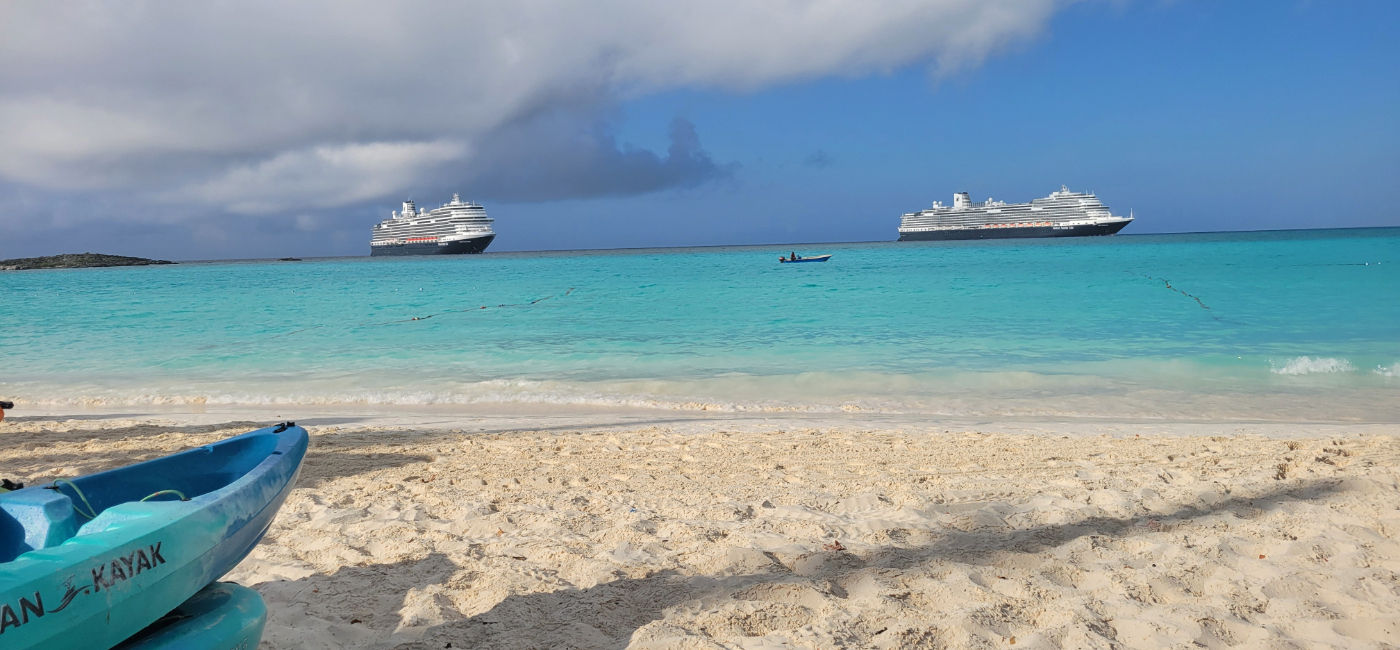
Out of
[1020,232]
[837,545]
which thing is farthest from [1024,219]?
[837,545]

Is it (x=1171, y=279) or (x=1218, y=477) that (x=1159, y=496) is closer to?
(x=1218, y=477)

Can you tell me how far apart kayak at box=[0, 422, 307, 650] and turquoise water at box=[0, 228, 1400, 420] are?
6.29 metres

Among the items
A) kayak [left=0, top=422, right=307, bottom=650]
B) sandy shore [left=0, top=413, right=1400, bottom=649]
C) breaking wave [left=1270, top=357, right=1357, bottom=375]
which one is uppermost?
kayak [left=0, top=422, right=307, bottom=650]

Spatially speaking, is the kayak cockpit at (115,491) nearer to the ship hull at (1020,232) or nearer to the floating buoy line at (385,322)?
the floating buoy line at (385,322)

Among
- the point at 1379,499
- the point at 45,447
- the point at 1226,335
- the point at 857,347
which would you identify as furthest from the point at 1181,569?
the point at 1226,335

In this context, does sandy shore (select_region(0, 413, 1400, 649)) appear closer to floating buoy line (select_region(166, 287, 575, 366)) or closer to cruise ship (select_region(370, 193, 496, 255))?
floating buoy line (select_region(166, 287, 575, 366))

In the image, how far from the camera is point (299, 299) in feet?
95.0

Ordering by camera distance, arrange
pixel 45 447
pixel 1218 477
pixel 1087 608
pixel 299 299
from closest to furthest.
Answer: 1. pixel 1087 608
2. pixel 1218 477
3. pixel 45 447
4. pixel 299 299

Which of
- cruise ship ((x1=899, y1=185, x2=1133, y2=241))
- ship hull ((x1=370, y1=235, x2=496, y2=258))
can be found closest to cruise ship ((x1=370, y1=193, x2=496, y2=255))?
ship hull ((x1=370, y1=235, x2=496, y2=258))

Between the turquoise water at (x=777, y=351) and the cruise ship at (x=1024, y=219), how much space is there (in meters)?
66.5

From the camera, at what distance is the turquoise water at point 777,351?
355 inches

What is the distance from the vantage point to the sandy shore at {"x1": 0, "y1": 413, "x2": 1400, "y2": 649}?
107 inches

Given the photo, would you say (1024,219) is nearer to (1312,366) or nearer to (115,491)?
(1312,366)

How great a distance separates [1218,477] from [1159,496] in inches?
25.3
